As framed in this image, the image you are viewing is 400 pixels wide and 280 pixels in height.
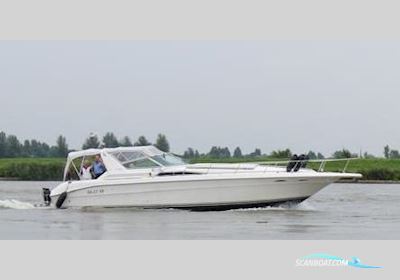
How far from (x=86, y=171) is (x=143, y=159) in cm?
216

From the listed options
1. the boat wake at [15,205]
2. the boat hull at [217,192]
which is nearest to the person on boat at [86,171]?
the boat hull at [217,192]

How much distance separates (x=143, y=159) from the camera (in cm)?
2933

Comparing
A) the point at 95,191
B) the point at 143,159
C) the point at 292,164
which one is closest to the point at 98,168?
the point at 95,191

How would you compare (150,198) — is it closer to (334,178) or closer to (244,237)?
(334,178)

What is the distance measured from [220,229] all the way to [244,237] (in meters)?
1.89

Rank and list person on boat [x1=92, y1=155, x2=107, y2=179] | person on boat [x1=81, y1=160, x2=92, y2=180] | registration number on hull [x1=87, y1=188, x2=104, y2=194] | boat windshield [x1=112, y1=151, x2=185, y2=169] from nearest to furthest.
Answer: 1. boat windshield [x1=112, y1=151, x2=185, y2=169]
2. registration number on hull [x1=87, y1=188, x2=104, y2=194]
3. person on boat [x1=92, y1=155, x2=107, y2=179]
4. person on boat [x1=81, y1=160, x2=92, y2=180]

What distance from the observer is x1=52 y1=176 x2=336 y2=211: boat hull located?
92.0 feet

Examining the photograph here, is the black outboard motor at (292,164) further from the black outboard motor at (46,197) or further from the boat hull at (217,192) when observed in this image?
the black outboard motor at (46,197)

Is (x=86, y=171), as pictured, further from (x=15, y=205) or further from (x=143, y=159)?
(x=15, y=205)

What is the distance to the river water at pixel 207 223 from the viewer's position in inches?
874

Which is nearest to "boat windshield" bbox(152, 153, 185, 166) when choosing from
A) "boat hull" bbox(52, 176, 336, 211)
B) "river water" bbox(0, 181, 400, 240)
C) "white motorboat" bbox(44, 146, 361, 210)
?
"white motorboat" bbox(44, 146, 361, 210)

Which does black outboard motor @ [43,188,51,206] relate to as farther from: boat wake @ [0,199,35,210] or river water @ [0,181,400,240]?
boat wake @ [0,199,35,210]

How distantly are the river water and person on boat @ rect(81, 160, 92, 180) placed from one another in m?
1.19

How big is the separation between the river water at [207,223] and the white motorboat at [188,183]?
1.10 feet
